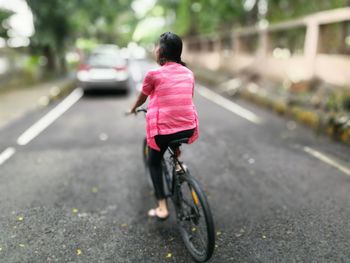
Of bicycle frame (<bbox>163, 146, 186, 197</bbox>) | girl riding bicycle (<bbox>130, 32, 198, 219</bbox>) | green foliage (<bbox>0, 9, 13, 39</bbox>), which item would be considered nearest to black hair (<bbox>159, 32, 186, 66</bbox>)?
girl riding bicycle (<bbox>130, 32, 198, 219</bbox>)

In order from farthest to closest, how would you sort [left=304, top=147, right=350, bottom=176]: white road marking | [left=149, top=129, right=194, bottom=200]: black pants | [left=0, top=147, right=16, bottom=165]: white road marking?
[left=0, top=147, right=16, bottom=165]: white road marking → [left=304, top=147, right=350, bottom=176]: white road marking → [left=149, top=129, right=194, bottom=200]: black pants

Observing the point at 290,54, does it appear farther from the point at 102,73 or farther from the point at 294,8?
the point at 294,8

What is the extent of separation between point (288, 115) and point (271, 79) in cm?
594

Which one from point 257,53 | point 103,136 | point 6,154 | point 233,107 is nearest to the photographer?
point 6,154

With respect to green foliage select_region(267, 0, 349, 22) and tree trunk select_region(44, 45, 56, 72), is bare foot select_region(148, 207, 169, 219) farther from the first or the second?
tree trunk select_region(44, 45, 56, 72)

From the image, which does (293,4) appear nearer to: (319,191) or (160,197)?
(319,191)

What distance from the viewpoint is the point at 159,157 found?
346 centimetres

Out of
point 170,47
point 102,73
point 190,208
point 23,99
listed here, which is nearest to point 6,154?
point 190,208

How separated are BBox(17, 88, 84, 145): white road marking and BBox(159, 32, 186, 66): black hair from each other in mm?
4712

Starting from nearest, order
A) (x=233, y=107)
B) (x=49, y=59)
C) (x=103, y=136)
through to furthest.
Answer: (x=103, y=136) → (x=233, y=107) → (x=49, y=59)

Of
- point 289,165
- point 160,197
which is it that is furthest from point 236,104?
point 160,197

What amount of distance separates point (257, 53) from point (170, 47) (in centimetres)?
1448

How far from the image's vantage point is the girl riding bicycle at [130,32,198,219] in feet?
9.80

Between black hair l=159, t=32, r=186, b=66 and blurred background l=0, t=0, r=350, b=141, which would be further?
blurred background l=0, t=0, r=350, b=141
